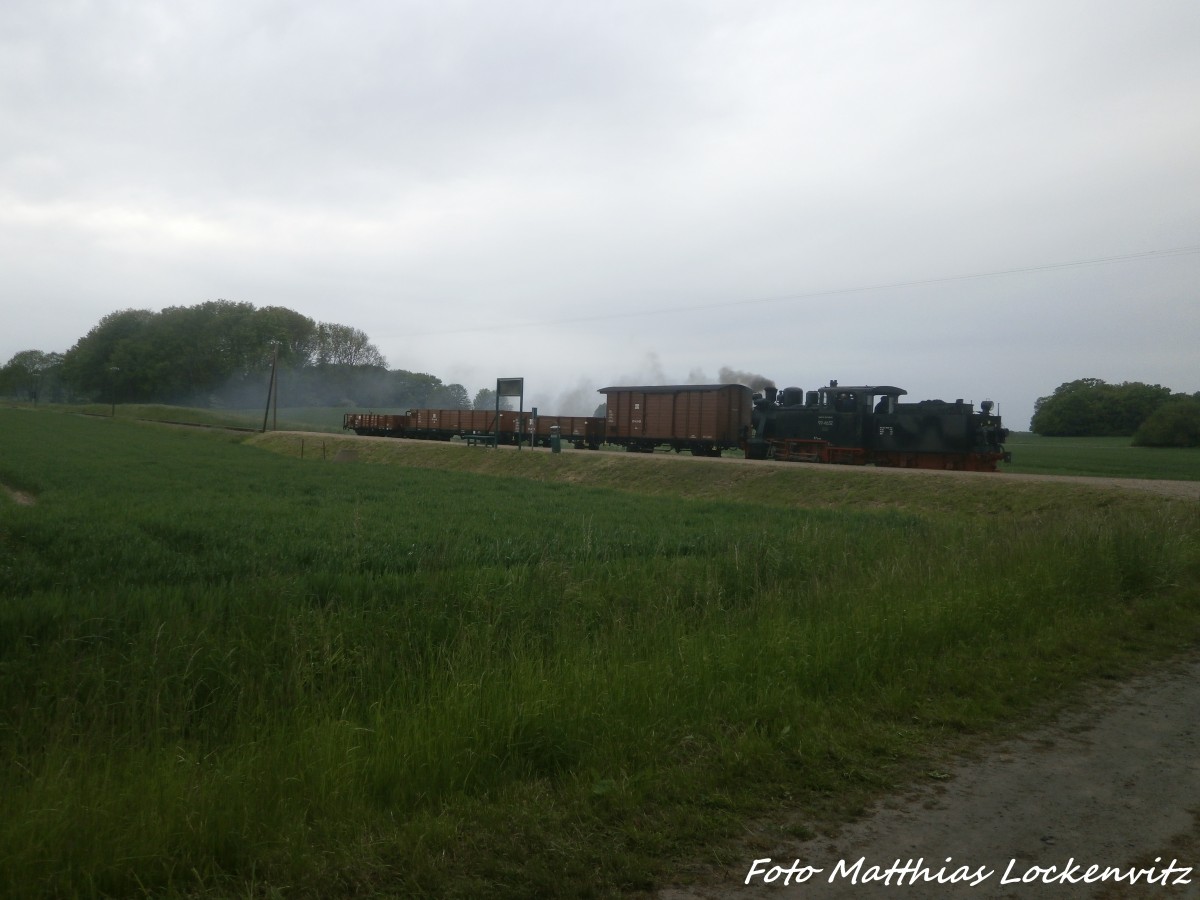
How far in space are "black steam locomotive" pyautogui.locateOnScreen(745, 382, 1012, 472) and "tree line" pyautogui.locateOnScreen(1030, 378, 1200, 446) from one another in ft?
31.3

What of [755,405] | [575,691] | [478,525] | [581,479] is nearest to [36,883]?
[575,691]

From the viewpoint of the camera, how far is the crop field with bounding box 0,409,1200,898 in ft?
12.4

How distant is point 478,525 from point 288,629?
7.41m

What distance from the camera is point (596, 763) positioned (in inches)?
187

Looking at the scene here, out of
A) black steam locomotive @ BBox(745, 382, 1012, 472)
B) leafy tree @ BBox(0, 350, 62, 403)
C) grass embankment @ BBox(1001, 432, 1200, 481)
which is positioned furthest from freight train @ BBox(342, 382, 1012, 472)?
leafy tree @ BBox(0, 350, 62, 403)

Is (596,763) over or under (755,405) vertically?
under

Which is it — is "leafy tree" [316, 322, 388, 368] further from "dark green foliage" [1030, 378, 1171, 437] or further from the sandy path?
the sandy path

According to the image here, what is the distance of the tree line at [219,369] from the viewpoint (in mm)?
103188

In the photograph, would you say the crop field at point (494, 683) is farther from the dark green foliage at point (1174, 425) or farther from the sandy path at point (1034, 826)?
the dark green foliage at point (1174, 425)

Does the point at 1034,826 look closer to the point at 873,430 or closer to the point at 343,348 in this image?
the point at 873,430

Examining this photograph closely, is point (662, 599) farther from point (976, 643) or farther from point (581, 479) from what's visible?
point (581, 479)

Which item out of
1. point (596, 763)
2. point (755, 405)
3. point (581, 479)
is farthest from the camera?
point (755, 405)

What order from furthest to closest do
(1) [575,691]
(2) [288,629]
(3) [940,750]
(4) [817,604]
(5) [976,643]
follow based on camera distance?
(4) [817,604]
(5) [976,643]
(2) [288,629]
(1) [575,691]
(3) [940,750]

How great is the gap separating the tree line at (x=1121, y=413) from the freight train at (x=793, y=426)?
369 inches
